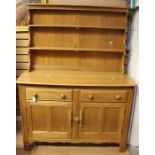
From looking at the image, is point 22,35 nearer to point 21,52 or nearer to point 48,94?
point 21,52

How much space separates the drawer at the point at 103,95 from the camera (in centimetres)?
190

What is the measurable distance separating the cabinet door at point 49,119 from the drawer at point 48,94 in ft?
0.16

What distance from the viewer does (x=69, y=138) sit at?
202cm

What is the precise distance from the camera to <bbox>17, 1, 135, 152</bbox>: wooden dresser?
6.25ft

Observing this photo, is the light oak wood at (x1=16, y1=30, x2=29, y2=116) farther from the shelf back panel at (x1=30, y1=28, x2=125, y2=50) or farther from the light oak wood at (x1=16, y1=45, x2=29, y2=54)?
the shelf back panel at (x1=30, y1=28, x2=125, y2=50)

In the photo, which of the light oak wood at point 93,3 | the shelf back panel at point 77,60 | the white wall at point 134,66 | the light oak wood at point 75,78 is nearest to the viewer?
the light oak wood at point 75,78

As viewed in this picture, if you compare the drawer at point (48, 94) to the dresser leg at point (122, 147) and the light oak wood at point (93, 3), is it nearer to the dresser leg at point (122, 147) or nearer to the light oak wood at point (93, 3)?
the dresser leg at point (122, 147)

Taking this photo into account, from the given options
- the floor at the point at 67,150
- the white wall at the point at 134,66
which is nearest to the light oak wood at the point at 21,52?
the floor at the point at 67,150
